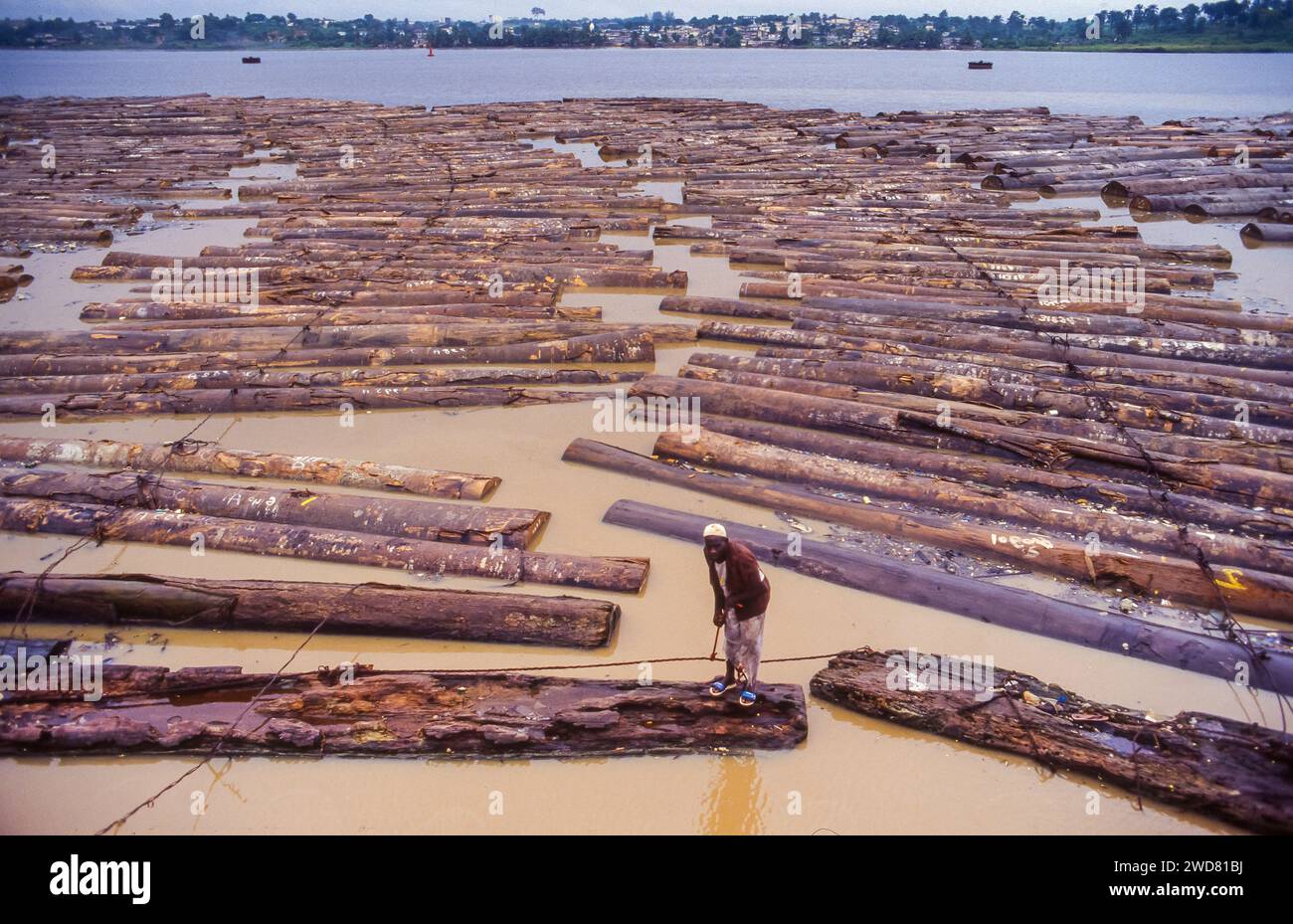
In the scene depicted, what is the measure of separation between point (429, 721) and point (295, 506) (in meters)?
2.86

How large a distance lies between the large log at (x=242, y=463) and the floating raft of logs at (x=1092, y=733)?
147 inches

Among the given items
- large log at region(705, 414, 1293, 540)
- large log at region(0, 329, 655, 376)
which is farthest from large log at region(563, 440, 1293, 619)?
large log at region(0, 329, 655, 376)

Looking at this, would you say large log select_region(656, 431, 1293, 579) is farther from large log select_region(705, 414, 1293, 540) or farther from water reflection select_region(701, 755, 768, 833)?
water reflection select_region(701, 755, 768, 833)

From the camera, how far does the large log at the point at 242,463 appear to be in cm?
732

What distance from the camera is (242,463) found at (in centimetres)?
774

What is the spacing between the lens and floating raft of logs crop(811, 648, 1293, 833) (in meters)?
4.26

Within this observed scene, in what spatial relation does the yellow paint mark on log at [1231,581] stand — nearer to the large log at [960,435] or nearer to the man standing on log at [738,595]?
the large log at [960,435]

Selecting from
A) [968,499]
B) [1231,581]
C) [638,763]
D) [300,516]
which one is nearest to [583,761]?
[638,763]

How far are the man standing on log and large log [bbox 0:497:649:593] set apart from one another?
1498mm

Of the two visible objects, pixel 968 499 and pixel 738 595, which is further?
pixel 968 499

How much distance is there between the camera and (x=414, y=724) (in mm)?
4785

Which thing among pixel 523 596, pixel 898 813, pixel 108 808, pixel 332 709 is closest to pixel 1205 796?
pixel 898 813

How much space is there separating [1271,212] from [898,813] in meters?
18.6

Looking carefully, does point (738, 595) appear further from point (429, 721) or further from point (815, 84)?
point (815, 84)
